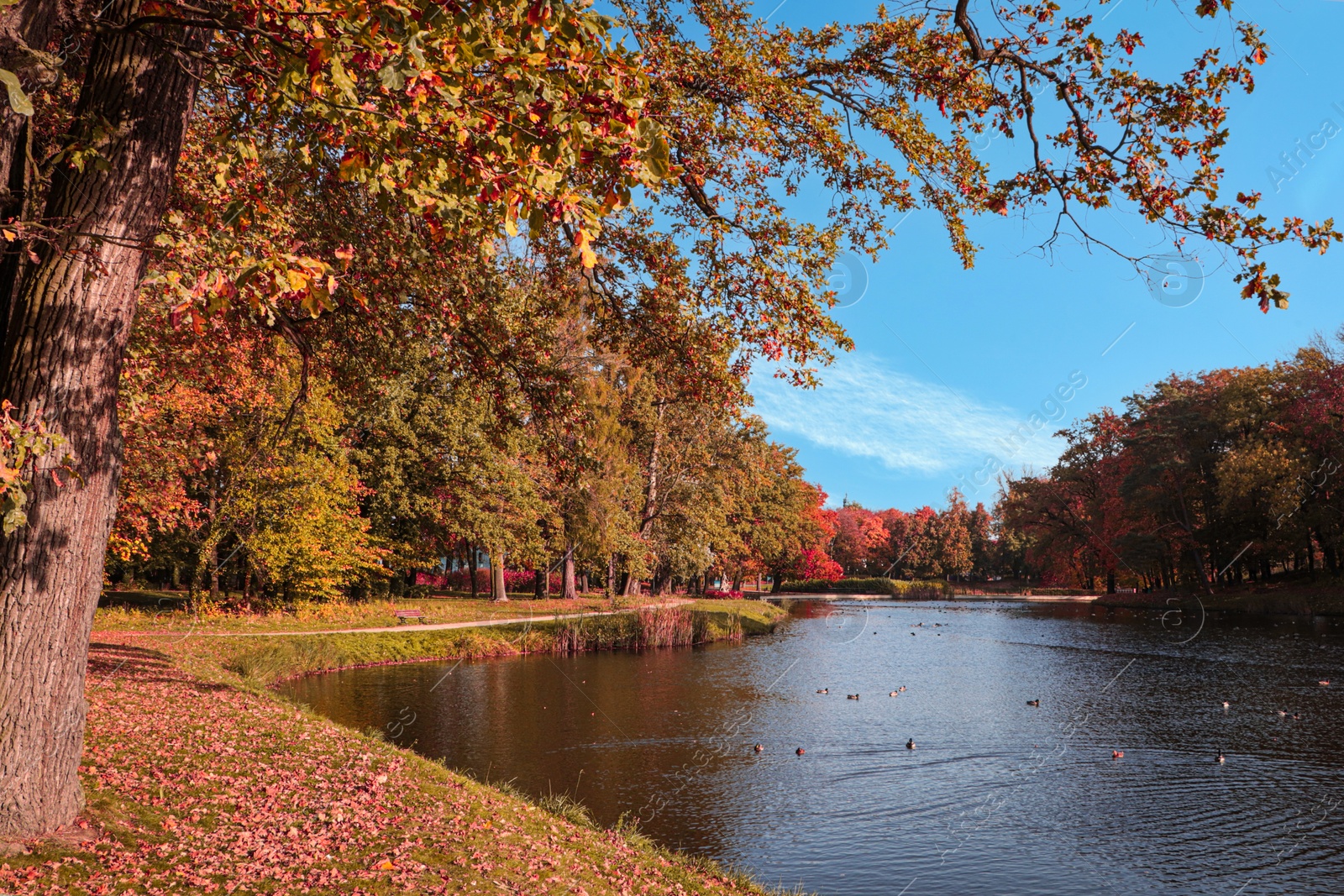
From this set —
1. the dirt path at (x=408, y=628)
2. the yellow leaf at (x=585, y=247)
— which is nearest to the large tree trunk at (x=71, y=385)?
the yellow leaf at (x=585, y=247)

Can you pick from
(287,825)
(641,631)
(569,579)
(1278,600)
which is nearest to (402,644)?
(641,631)

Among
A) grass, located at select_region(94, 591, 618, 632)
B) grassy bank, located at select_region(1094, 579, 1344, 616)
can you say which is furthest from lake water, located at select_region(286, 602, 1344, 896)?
grassy bank, located at select_region(1094, 579, 1344, 616)

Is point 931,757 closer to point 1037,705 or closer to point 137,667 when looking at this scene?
point 1037,705

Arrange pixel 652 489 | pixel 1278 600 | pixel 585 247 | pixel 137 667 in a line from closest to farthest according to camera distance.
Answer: pixel 585 247
pixel 137 667
pixel 652 489
pixel 1278 600

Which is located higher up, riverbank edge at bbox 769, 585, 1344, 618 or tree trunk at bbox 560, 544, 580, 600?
tree trunk at bbox 560, 544, 580, 600

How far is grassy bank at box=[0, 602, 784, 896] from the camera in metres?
5.74

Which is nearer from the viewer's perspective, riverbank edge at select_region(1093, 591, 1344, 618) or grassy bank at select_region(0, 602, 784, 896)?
grassy bank at select_region(0, 602, 784, 896)

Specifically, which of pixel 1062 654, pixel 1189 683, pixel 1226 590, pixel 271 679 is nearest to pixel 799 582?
pixel 1226 590

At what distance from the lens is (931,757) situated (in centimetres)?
1566

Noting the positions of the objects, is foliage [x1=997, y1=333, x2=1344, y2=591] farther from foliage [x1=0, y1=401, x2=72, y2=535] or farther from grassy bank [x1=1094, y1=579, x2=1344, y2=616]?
foliage [x1=0, y1=401, x2=72, y2=535]

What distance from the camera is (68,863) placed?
531 cm

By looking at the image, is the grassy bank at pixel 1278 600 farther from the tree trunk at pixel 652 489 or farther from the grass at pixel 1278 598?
the tree trunk at pixel 652 489

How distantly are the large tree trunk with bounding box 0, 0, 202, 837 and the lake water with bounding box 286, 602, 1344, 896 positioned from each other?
7.63 meters

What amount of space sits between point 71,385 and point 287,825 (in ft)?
13.3
